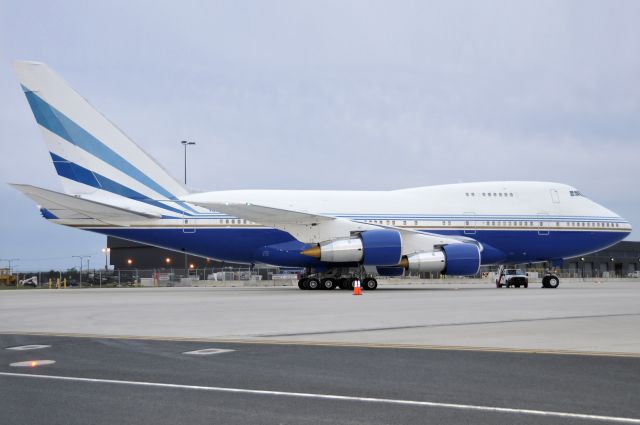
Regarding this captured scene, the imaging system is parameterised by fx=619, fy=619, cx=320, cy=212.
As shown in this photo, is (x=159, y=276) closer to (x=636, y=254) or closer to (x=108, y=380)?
(x=108, y=380)

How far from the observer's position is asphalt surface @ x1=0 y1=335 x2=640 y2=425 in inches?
204

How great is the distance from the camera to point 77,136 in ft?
94.6

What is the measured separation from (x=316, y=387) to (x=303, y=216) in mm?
22285

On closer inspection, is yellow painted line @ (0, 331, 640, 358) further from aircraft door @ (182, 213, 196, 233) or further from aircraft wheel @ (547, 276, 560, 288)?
aircraft wheel @ (547, 276, 560, 288)

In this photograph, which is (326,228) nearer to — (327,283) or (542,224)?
(327,283)

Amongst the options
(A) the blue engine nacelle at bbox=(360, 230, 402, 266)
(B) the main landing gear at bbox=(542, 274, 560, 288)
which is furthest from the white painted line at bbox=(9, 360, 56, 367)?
(B) the main landing gear at bbox=(542, 274, 560, 288)

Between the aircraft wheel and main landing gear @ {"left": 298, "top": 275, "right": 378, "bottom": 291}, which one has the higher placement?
main landing gear @ {"left": 298, "top": 275, "right": 378, "bottom": 291}

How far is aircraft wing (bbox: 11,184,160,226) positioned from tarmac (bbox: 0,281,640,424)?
1339 cm

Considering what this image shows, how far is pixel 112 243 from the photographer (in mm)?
68312

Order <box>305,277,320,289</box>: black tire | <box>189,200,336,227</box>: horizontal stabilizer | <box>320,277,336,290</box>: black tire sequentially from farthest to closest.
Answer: <box>305,277,320,289</box>: black tire → <box>320,277,336,290</box>: black tire → <box>189,200,336,227</box>: horizontal stabilizer

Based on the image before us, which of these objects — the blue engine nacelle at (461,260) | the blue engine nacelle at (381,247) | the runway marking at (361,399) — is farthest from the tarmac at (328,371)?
the blue engine nacelle at (461,260)

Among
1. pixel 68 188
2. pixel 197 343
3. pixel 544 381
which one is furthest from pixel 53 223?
pixel 544 381

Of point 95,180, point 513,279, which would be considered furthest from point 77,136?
point 513,279

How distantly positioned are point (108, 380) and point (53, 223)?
23.7 metres
